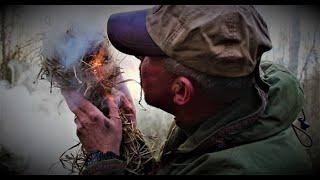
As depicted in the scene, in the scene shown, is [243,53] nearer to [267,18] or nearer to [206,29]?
[206,29]

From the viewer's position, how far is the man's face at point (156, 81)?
1956mm

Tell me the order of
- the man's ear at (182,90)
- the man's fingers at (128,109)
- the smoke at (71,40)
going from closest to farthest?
the man's ear at (182,90) → the smoke at (71,40) → the man's fingers at (128,109)

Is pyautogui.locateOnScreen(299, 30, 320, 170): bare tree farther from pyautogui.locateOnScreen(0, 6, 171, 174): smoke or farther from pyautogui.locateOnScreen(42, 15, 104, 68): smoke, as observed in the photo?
pyautogui.locateOnScreen(42, 15, 104, 68): smoke

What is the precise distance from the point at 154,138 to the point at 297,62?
0.92 m

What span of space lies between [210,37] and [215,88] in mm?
222

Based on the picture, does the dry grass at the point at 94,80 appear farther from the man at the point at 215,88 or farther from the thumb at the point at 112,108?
the man at the point at 215,88

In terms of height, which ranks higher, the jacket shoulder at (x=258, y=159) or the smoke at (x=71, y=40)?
the smoke at (x=71, y=40)

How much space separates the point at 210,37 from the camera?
1.80 metres

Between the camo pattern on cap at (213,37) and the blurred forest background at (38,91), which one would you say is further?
the blurred forest background at (38,91)

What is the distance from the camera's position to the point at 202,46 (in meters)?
1.82

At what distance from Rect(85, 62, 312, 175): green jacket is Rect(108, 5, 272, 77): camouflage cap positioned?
0.18 m

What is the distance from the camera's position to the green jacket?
181 centimetres

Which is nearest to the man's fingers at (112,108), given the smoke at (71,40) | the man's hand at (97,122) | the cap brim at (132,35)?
the man's hand at (97,122)

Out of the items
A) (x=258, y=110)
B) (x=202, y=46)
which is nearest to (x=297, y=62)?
(x=258, y=110)
